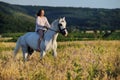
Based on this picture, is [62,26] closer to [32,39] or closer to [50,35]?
[50,35]

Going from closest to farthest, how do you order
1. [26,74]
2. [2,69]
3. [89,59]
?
[26,74] → [2,69] → [89,59]

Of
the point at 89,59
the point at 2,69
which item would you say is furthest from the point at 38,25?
the point at 2,69

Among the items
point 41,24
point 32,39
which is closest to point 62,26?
point 41,24

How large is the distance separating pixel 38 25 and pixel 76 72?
23.2ft

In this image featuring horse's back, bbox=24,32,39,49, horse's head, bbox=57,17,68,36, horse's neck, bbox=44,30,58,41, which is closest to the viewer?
horse's head, bbox=57,17,68,36

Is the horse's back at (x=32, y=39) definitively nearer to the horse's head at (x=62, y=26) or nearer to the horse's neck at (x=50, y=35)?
the horse's neck at (x=50, y=35)

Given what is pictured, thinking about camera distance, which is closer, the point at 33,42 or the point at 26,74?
the point at 26,74

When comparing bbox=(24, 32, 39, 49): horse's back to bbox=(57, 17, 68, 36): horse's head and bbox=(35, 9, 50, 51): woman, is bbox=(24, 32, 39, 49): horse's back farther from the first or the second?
bbox=(57, 17, 68, 36): horse's head

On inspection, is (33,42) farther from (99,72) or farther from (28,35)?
(99,72)

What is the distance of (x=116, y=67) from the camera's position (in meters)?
9.56

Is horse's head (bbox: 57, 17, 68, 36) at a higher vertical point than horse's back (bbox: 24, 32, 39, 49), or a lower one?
higher

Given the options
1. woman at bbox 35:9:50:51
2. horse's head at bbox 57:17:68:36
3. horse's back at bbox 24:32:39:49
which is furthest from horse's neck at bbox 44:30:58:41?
horse's back at bbox 24:32:39:49

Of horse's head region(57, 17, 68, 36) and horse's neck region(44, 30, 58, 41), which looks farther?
horse's neck region(44, 30, 58, 41)

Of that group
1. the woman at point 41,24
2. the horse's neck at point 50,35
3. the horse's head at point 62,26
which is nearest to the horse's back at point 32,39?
the woman at point 41,24
